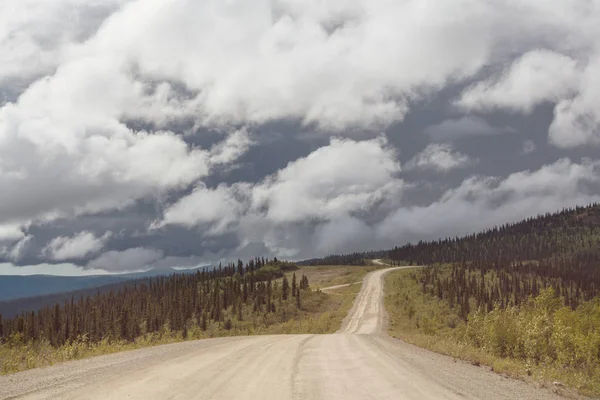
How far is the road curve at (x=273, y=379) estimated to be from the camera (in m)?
11.8

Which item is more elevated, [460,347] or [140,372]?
[140,372]

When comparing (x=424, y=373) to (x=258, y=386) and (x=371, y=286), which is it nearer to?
(x=258, y=386)

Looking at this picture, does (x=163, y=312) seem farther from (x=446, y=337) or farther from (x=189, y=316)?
(x=446, y=337)

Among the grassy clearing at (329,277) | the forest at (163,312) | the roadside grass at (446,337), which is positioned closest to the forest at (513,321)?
the roadside grass at (446,337)

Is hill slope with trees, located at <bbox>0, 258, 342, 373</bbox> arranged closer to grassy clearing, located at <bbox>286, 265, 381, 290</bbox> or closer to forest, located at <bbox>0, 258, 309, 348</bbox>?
forest, located at <bbox>0, 258, 309, 348</bbox>

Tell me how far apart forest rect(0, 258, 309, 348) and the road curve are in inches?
1861

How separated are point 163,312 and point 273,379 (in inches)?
3344

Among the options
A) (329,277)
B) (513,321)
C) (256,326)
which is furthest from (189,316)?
(329,277)

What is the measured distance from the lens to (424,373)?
1505 centimetres

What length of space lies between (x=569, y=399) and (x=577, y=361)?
508 inches

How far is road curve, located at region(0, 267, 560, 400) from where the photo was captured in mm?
11781

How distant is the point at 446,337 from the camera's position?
3412cm

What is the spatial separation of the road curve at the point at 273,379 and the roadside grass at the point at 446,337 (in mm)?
1054

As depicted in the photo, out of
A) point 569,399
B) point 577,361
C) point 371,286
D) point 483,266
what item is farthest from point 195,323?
point 483,266
